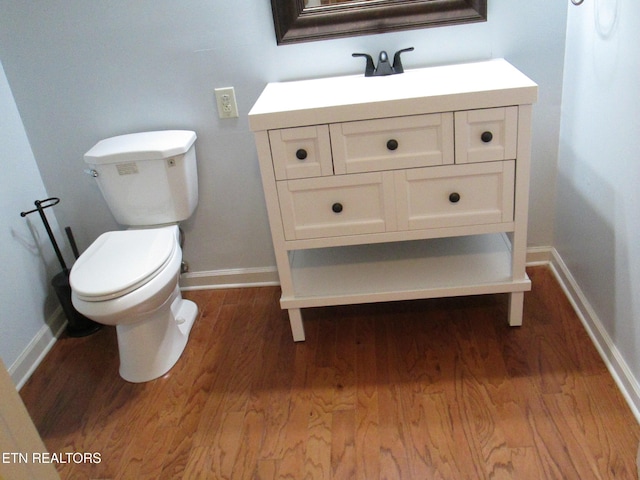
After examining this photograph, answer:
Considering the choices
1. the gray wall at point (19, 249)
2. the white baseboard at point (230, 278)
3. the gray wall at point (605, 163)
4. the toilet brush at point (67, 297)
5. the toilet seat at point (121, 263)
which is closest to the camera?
the gray wall at point (605, 163)

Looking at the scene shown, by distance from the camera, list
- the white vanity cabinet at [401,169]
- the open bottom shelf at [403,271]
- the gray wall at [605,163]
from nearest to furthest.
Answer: the gray wall at [605,163] < the white vanity cabinet at [401,169] < the open bottom shelf at [403,271]

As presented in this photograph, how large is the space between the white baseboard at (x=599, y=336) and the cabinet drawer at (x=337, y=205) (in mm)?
777

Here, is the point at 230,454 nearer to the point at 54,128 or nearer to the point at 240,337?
the point at 240,337

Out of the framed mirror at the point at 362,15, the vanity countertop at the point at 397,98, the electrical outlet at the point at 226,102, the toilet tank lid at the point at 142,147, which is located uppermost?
the framed mirror at the point at 362,15

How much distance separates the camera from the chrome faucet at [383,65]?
2.07 metres

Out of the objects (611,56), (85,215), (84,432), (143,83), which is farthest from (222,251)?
(611,56)

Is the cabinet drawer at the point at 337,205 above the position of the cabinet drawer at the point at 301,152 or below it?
below

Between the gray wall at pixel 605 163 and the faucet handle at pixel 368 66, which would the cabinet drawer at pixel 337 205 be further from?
the gray wall at pixel 605 163

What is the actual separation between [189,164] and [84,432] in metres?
1.00

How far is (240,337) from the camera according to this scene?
2.31 m

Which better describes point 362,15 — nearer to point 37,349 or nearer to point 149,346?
point 149,346

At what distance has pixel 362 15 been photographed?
6.89 feet

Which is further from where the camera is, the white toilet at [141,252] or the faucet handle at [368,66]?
the faucet handle at [368,66]

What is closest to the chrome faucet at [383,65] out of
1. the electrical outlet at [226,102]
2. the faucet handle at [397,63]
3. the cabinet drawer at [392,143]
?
the faucet handle at [397,63]
